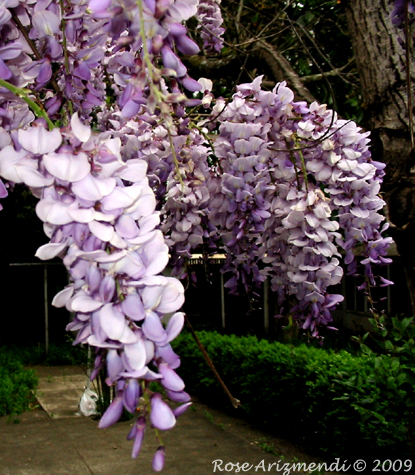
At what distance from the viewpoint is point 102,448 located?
6562 millimetres

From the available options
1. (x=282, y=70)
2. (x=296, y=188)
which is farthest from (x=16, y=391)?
(x=296, y=188)

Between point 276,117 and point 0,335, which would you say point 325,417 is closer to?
point 276,117

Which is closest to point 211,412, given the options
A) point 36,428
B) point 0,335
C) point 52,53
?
point 36,428

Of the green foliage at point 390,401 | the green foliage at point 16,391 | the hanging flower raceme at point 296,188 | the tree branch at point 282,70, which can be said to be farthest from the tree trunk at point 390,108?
the green foliage at point 16,391

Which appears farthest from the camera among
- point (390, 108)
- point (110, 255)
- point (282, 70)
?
point (282, 70)

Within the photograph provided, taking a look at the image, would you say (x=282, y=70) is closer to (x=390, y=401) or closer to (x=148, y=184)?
(x=148, y=184)

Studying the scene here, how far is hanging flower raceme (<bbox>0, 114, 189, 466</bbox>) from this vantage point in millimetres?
732

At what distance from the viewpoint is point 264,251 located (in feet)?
7.63

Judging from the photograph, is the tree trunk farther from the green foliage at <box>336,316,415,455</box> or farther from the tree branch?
the green foliage at <box>336,316,415,455</box>

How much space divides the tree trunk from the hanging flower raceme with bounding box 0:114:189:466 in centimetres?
164

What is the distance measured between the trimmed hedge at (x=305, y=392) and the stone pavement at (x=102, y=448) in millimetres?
560

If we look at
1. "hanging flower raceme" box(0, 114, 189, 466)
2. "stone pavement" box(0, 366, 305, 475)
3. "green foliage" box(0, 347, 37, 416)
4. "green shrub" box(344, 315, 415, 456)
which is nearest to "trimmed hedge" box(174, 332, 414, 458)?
"green shrub" box(344, 315, 415, 456)

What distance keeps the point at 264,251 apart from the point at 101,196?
1608mm

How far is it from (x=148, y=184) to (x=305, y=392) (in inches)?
233
